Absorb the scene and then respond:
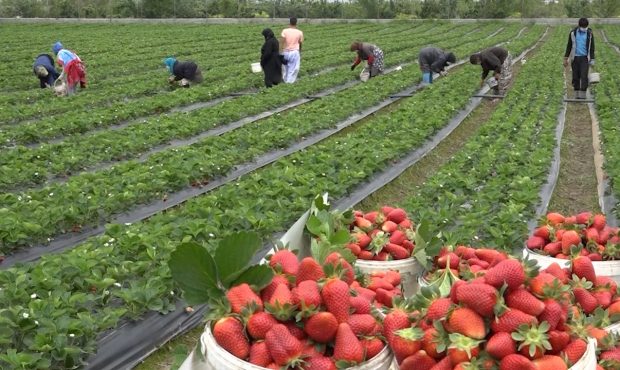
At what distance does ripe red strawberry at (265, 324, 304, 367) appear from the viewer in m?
2.45

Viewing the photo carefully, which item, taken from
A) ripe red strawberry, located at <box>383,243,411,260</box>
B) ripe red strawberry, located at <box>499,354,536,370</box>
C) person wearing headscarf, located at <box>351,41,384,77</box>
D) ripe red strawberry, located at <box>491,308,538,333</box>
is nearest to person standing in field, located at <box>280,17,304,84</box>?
person wearing headscarf, located at <box>351,41,384,77</box>

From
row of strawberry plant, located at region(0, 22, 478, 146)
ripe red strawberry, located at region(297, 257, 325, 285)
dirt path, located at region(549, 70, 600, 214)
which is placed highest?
ripe red strawberry, located at region(297, 257, 325, 285)

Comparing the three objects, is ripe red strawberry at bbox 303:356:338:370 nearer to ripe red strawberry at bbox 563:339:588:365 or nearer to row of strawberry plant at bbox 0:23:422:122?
ripe red strawberry at bbox 563:339:588:365

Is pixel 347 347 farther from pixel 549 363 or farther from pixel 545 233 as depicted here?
pixel 545 233

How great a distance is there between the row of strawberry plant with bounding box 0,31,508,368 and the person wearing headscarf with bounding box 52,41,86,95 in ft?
24.1

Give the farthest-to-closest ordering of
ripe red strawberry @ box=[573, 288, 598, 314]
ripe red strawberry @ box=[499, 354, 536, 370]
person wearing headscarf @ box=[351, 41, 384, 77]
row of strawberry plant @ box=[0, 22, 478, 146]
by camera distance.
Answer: person wearing headscarf @ box=[351, 41, 384, 77], row of strawberry plant @ box=[0, 22, 478, 146], ripe red strawberry @ box=[573, 288, 598, 314], ripe red strawberry @ box=[499, 354, 536, 370]

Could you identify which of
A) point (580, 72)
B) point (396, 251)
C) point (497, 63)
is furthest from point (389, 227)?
point (580, 72)

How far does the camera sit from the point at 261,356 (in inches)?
98.2

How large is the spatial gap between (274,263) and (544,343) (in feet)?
3.71

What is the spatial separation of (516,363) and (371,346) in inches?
21.3

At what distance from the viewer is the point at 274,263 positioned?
2951 millimetres

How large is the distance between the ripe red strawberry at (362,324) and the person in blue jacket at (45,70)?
14.3 metres

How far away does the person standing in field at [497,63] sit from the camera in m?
14.9

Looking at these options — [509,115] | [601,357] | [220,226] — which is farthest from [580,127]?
[601,357]
